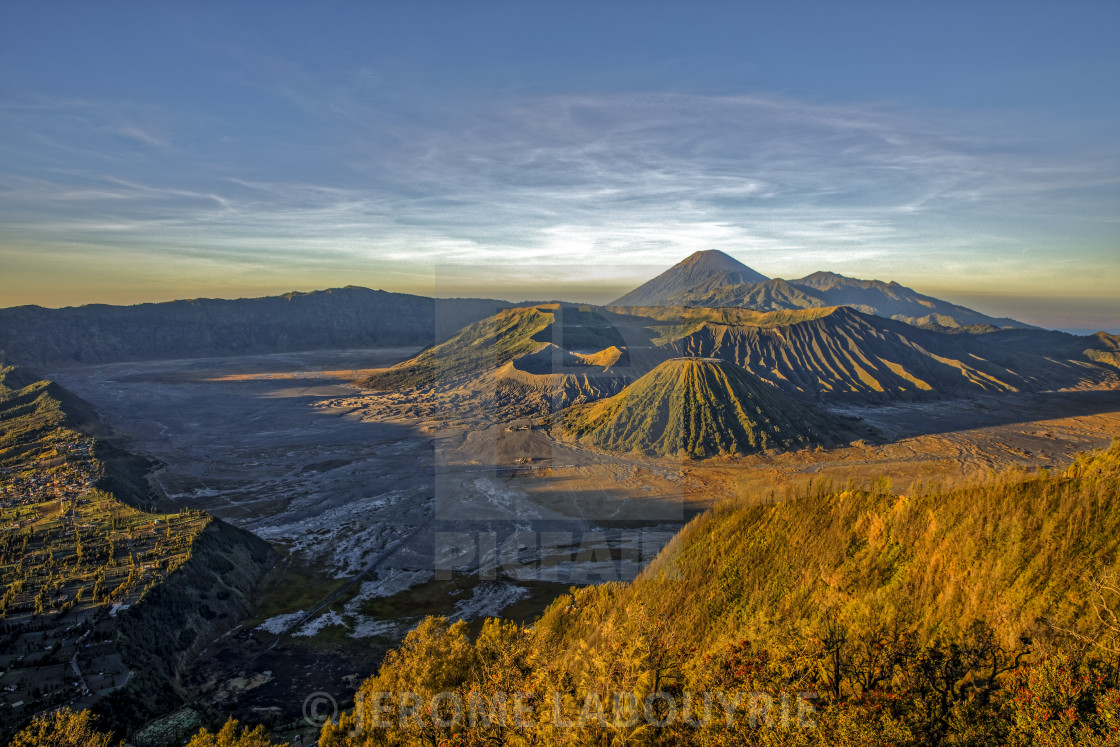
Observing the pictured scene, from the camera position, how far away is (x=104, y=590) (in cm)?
2789

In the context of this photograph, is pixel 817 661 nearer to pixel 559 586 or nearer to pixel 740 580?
pixel 740 580

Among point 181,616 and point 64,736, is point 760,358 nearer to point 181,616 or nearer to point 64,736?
point 181,616

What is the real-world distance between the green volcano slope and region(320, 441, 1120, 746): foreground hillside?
43003 millimetres

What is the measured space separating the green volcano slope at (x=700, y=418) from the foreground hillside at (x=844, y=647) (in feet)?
141

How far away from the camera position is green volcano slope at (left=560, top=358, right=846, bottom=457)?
6738 centimetres

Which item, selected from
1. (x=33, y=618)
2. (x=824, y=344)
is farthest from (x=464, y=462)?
(x=824, y=344)

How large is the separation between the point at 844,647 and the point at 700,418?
56.2m

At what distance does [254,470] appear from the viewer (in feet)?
202

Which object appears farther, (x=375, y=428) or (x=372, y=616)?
(x=375, y=428)

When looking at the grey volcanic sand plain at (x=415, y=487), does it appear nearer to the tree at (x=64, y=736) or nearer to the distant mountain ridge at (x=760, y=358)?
the tree at (x=64, y=736)

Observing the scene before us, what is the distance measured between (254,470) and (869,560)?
6327cm
